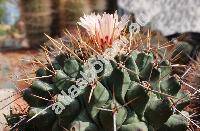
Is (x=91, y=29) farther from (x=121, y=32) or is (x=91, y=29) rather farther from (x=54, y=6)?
(x=54, y=6)

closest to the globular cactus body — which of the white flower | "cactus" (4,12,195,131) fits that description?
"cactus" (4,12,195,131)

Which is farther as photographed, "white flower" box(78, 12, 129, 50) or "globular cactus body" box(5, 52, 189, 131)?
"white flower" box(78, 12, 129, 50)

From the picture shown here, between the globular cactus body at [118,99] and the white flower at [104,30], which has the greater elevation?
the white flower at [104,30]

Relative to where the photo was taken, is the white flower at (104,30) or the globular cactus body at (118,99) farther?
the white flower at (104,30)

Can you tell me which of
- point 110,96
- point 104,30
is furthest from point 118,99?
point 104,30

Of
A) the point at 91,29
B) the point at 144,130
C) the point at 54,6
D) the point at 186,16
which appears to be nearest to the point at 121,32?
the point at 91,29

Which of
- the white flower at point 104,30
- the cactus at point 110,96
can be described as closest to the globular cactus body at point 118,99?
the cactus at point 110,96

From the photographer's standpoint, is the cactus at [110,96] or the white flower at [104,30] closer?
the cactus at [110,96]

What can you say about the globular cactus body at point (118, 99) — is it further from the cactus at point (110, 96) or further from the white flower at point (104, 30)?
the white flower at point (104, 30)

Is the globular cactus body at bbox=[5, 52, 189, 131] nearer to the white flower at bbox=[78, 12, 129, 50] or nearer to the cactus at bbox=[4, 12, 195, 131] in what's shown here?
the cactus at bbox=[4, 12, 195, 131]
